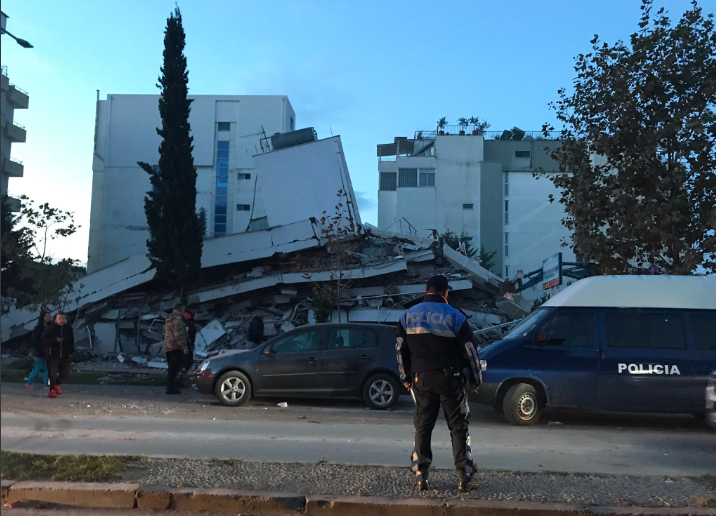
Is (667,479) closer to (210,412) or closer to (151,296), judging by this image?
(210,412)

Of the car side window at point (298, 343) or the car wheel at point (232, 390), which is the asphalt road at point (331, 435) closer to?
the car wheel at point (232, 390)

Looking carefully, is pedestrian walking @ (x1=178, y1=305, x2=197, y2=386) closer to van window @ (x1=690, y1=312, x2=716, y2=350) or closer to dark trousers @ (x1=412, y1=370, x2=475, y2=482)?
van window @ (x1=690, y1=312, x2=716, y2=350)

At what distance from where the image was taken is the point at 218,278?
93.6 ft

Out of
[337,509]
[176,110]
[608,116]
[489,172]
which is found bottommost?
[337,509]

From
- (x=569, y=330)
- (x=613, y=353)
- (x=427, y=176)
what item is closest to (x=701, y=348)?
(x=613, y=353)

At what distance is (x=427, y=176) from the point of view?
5822cm

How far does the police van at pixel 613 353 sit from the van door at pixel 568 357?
0.05 feet

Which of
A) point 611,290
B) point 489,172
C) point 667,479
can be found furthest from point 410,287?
point 489,172

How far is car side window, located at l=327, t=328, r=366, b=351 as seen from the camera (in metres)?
12.5

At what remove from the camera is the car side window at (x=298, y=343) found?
1245 centimetres

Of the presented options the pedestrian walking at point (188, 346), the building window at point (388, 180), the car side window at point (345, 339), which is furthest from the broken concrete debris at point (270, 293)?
the building window at point (388, 180)

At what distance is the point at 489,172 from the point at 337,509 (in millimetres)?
54735

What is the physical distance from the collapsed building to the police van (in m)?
13.0

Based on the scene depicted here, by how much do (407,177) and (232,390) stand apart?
156 feet
